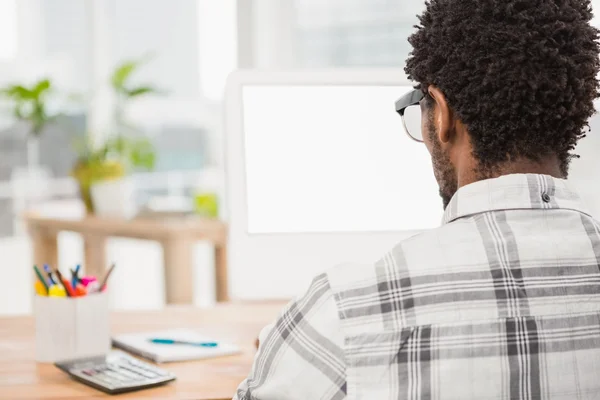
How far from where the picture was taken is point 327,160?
51.4 inches

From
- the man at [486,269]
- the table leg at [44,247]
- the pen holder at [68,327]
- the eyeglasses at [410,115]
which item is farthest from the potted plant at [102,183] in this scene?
the man at [486,269]

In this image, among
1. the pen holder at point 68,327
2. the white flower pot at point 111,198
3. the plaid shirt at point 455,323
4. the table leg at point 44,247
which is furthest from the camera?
the table leg at point 44,247

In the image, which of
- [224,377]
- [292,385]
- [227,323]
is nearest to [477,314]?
[292,385]

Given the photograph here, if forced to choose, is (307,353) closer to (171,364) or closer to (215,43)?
(171,364)

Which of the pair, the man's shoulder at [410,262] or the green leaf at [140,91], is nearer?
the man's shoulder at [410,262]

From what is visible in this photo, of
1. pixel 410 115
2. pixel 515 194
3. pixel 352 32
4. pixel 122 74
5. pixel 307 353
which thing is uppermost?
pixel 352 32

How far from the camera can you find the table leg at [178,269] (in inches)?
107

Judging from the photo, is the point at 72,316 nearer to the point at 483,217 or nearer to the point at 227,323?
Result: the point at 227,323

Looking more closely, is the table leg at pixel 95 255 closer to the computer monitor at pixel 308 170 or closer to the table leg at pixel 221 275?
the table leg at pixel 221 275

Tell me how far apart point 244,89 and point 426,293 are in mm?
688

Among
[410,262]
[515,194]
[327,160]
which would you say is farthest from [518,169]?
[327,160]

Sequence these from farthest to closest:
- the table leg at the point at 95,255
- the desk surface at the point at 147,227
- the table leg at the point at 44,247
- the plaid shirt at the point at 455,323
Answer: the table leg at the point at 44,247
the table leg at the point at 95,255
the desk surface at the point at 147,227
the plaid shirt at the point at 455,323

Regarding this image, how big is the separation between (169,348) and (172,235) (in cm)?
144

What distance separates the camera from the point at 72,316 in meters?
1.21
